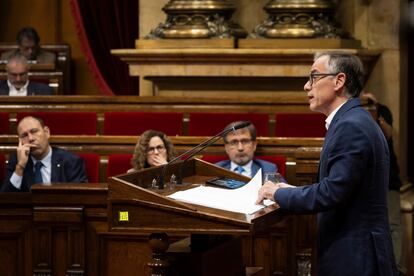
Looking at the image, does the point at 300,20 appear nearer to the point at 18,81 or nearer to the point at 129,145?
the point at 129,145

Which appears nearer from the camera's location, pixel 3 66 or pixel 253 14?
pixel 253 14

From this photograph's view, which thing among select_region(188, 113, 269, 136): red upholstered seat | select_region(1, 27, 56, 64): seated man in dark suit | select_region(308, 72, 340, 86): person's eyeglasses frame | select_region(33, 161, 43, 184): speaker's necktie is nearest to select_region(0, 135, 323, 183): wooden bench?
select_region(33, 161, 43, 184): speaker's necktie

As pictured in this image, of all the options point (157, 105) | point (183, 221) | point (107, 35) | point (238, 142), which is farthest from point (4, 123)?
point (183, 221)

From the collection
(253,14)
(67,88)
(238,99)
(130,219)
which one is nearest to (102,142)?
(238,99)

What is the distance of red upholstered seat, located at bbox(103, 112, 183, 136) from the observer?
7.35 m

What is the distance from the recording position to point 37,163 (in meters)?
6.62

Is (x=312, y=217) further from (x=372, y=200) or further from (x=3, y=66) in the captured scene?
(x=3, y=66)

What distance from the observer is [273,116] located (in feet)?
23.7

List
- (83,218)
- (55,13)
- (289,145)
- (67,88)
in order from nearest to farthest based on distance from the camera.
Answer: (83,218) → (289,145) → (67,88) → (55,13)

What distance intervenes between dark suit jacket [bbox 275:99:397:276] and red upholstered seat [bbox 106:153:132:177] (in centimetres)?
292

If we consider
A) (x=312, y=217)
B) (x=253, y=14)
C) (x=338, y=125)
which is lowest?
Result: (x=312, y=217)

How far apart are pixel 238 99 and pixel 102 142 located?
1071 mm

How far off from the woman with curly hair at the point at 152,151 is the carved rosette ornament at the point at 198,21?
205 cm

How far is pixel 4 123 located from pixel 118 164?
3.98 ft
